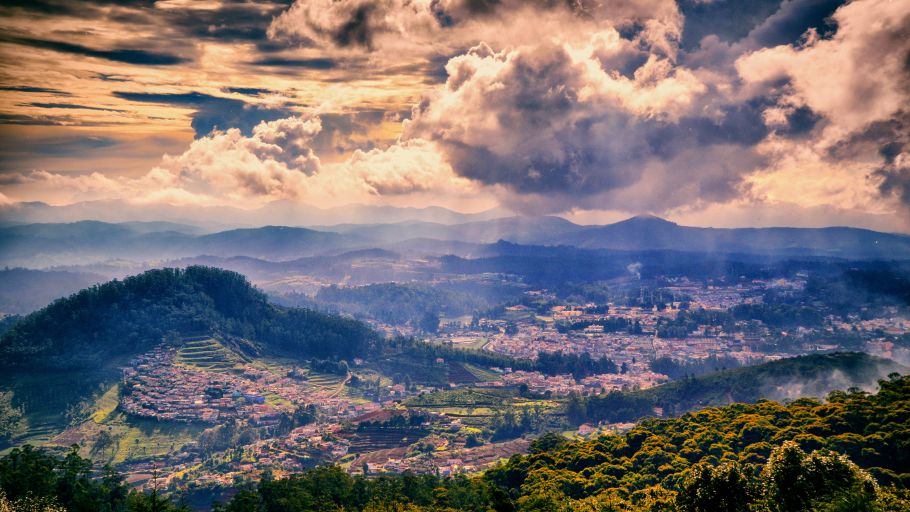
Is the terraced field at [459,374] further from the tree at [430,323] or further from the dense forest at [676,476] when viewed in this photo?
the dense forest at [676,476]

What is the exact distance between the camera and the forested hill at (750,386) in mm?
72688

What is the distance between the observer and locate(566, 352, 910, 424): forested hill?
72.7m

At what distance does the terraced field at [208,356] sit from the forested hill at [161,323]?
11.9ft

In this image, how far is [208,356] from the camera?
344 feet

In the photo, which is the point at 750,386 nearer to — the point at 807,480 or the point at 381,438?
the point at 381,438

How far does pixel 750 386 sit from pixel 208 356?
80.3 m

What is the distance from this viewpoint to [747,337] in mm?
141375

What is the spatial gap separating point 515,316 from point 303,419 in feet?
357

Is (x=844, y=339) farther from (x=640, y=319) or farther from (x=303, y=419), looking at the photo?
(x=303, y=419)

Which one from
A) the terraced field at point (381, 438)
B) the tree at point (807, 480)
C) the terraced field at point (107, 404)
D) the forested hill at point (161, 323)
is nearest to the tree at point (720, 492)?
the tree at point (807, 480)

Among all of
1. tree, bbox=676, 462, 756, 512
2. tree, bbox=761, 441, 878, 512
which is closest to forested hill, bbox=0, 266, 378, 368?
tree, bbox=676, 462, 756, 512

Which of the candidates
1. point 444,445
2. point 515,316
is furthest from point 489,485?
point 515,316

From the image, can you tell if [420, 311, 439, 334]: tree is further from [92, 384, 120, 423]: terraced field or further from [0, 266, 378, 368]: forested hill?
[92, 384, 120, 423]: terraced field

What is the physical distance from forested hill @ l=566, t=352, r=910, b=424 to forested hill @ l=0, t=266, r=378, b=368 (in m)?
53.1
